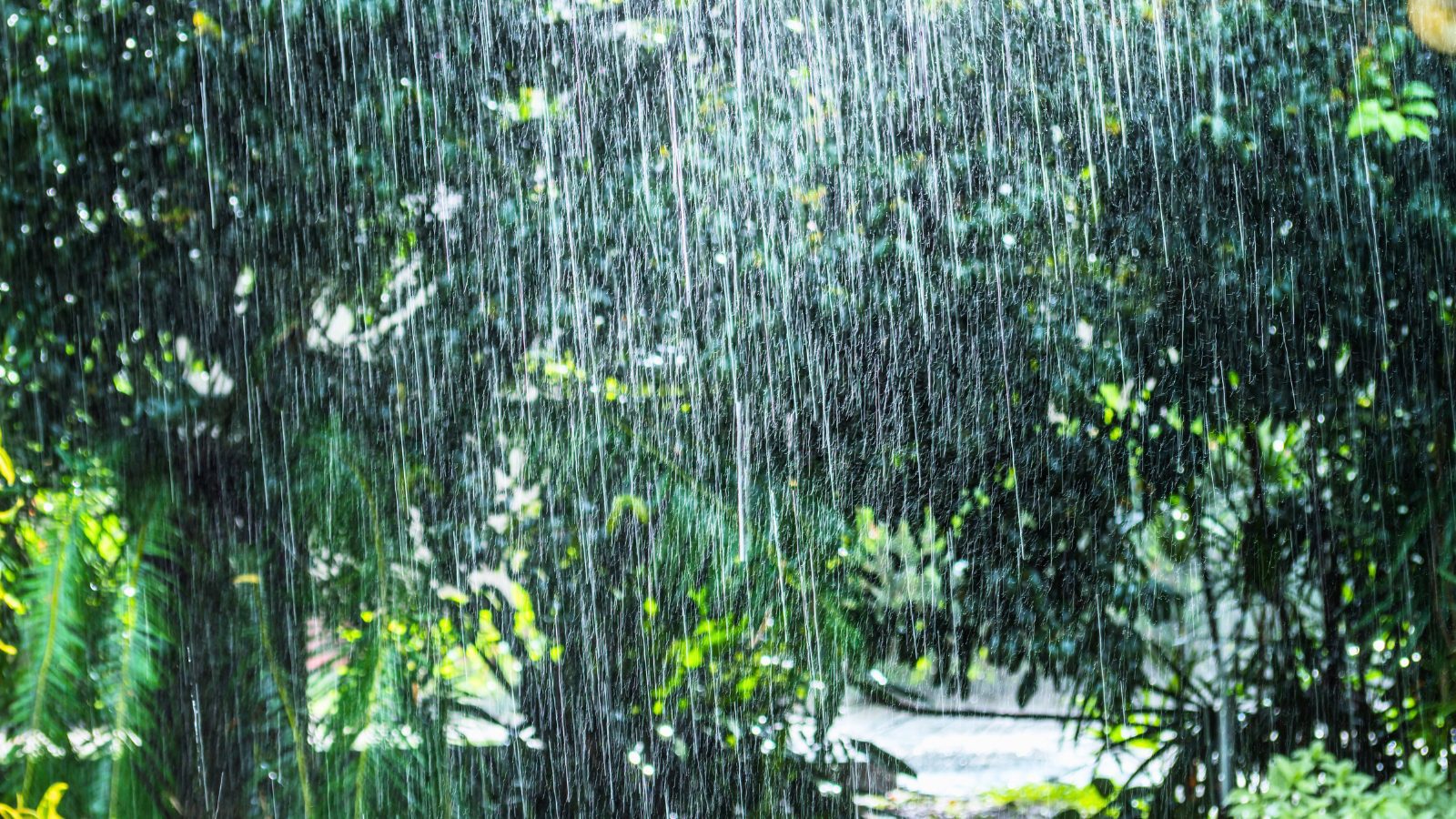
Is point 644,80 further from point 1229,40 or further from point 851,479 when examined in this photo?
point 1229,40

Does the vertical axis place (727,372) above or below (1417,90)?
below

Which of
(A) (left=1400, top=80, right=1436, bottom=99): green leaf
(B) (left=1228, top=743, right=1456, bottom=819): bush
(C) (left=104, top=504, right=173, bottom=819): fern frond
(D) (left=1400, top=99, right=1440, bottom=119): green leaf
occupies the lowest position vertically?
(B) (left=1228, top=743, right=1456, bottom=819): bush

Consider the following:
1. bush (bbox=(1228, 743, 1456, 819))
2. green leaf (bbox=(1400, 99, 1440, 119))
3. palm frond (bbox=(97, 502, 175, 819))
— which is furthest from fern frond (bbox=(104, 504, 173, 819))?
green leaf (bbox=(1400, 99, 1440, 119))

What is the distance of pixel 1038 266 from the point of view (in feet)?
9.38

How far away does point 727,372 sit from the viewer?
9.36 feet

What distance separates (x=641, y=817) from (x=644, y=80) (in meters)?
1.79

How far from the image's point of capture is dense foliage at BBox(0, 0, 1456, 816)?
104 inches

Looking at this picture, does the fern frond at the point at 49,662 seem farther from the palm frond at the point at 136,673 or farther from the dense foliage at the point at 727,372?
the dense foliage at the point at 727,372

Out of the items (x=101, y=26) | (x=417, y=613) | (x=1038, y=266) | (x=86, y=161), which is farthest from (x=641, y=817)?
(x=101, y=26)

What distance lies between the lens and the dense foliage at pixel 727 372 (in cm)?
265

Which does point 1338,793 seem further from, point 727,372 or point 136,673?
point 136,673

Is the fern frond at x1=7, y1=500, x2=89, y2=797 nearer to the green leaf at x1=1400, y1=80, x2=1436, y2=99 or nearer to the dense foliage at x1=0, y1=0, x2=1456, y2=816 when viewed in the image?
the dense foliage at x1=0, y1=0, x2=1456, y2=816

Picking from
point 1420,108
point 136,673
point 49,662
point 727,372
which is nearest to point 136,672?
point 136,673

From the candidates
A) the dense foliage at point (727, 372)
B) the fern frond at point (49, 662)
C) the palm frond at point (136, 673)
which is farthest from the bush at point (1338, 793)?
the fern frond at point (49, 662)
